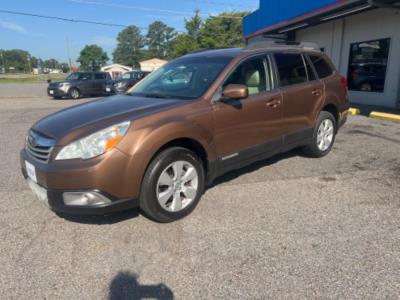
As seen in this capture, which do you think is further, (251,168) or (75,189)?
(251,168)

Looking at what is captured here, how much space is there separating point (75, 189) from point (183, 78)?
2065 millimetres

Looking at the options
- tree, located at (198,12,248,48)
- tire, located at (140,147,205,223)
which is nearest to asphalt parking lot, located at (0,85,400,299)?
tire, located at (140,147,205,223)

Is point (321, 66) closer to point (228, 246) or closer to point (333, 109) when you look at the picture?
point (333, 109)

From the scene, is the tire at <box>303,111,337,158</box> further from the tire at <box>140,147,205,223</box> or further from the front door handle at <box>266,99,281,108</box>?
the tire at <box>140,147,205,223</box>

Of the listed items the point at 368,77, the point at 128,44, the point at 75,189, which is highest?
the point at 128,44

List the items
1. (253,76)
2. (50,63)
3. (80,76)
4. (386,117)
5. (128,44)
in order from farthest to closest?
(50,63)
(128,44)
(80,76)
(386,117)
(253,76)

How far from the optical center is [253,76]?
4.21 metres

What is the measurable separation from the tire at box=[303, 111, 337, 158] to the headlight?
3.43 meters

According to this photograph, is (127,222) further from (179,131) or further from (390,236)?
(390,236)

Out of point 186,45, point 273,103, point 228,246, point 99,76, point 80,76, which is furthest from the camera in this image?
point 186,45

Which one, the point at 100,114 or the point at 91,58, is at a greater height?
the point at 91,58

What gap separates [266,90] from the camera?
14.1ft

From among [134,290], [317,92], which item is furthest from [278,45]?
[134,290]

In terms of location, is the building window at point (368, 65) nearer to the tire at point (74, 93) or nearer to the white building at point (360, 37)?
the white building at point (360, 37)
